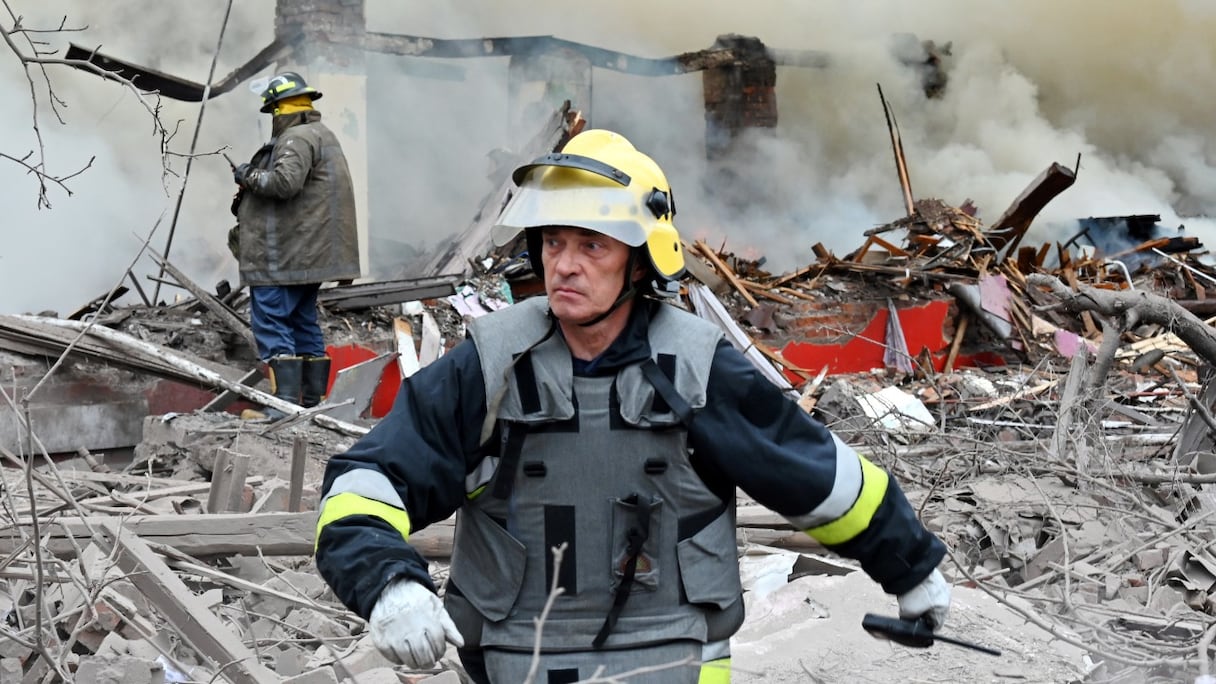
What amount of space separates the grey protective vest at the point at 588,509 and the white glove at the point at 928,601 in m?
0.37

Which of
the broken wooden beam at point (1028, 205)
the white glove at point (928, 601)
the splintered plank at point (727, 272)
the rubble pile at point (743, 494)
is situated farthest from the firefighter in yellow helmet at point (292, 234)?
the broken wooden beam at point (1028, 205)

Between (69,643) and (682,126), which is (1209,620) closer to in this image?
(69,643)

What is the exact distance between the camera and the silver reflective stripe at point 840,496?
8.07 feet

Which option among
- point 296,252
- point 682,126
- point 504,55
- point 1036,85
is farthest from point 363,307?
point 1036,85

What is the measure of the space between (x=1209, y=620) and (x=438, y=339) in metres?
5.62

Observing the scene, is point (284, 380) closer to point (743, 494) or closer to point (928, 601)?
point (743, 494)

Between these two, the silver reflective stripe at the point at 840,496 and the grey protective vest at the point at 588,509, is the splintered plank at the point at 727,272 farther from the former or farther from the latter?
the grey protective vest at the point at 588,509

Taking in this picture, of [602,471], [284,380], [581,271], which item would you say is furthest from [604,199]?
[284,380]

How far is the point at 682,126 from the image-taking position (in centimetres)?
1589

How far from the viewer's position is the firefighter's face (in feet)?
8.02

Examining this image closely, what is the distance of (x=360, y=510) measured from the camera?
7.32 ft

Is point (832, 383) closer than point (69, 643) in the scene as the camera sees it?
No

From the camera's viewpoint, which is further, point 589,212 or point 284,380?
point 284,380

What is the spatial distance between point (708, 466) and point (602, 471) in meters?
0.21
